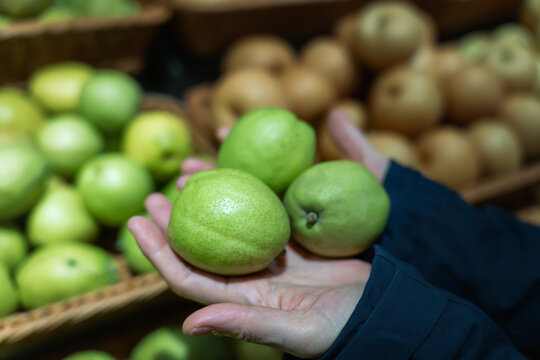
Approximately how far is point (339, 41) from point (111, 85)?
89 centimetres

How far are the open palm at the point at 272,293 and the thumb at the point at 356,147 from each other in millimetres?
262

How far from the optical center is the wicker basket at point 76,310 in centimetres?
78

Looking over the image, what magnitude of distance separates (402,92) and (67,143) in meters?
1.01

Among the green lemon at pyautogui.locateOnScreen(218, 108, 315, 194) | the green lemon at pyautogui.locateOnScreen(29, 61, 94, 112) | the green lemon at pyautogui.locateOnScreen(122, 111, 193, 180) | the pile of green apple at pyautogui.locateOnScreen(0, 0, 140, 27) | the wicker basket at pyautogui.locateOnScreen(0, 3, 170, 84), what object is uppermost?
the pile of green apple at pyautogui.locateOnScreen(0, 0, 140, 27)

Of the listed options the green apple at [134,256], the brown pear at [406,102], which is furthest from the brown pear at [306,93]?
the green apple at [134,256]

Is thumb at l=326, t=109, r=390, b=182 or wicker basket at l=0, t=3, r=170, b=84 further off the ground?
wicker basket at l=0, t=3, r=170, b=84

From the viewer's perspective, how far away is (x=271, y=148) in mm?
735

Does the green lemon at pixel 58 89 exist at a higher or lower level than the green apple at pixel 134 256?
higher

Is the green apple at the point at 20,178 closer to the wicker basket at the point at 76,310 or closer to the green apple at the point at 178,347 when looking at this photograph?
the wicker basket at the point at 76,310

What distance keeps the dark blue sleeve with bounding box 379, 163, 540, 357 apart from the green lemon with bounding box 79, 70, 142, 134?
0.69m

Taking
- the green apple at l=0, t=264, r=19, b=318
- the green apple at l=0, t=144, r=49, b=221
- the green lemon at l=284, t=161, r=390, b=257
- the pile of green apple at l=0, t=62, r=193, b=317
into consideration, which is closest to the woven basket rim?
the pile of green apple at l=0, t=62, r=193, b=317

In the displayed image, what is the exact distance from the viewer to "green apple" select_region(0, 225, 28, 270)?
0.93 m

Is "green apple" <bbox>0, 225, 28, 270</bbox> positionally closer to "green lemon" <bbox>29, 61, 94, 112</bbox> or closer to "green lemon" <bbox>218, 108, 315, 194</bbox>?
"green lemon" <bbox>29, 61, 94, 112</bbox>

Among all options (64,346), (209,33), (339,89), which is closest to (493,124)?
(339,89)
